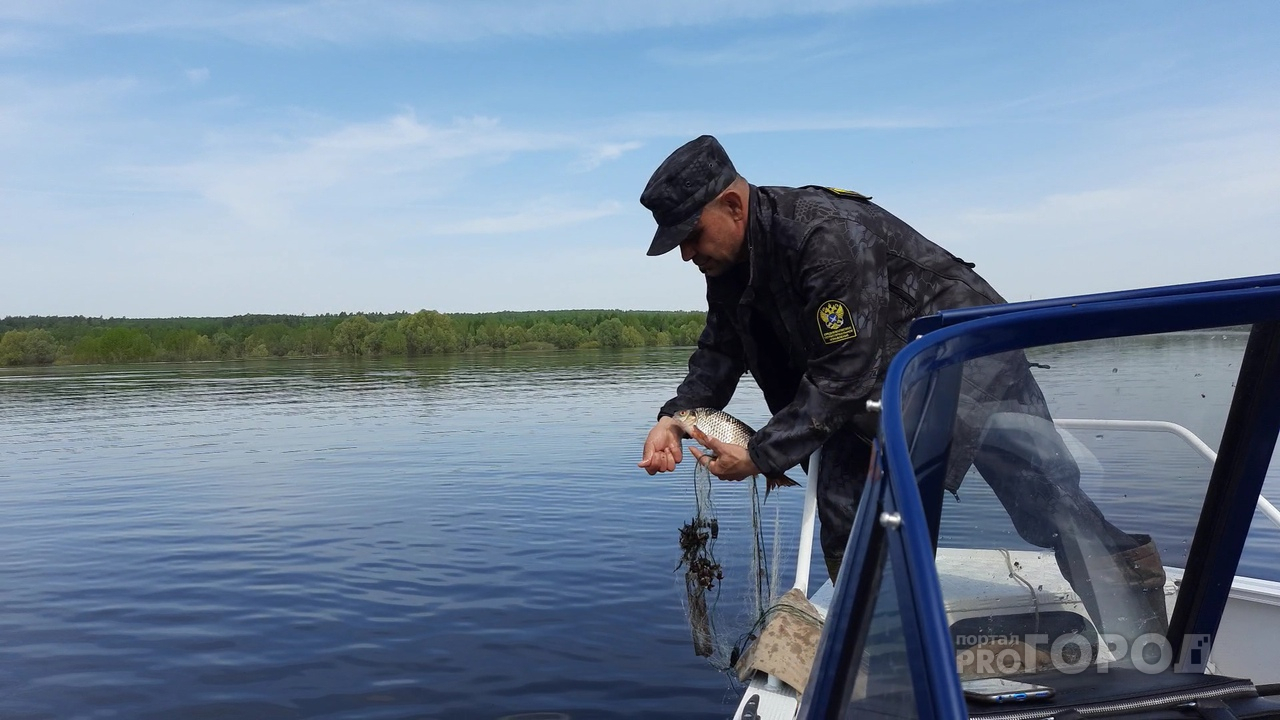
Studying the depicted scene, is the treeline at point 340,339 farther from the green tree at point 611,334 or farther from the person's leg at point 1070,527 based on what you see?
the person's leg at point 1070,527

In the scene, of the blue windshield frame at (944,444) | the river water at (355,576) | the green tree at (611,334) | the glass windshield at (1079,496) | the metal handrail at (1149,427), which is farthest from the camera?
the green tree at (611,334)

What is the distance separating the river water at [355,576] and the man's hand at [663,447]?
2.12 m

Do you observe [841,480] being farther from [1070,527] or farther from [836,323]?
[1070,527]

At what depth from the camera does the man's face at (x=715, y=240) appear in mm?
3887

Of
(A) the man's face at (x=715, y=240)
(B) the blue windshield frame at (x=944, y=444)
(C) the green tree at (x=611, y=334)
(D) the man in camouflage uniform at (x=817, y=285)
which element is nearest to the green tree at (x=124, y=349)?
(C) the green tree at (x=611, y=334)

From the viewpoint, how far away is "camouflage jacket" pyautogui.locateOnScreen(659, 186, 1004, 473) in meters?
3.58

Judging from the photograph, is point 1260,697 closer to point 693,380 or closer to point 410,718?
point 693,380

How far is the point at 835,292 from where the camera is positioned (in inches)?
141

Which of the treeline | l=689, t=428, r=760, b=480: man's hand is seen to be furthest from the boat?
the treeline

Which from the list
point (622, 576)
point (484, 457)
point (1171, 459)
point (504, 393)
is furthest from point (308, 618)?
point (504, 393)

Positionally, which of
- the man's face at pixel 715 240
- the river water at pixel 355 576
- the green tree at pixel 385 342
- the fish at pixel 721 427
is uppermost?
the green tree at pixel 385 342

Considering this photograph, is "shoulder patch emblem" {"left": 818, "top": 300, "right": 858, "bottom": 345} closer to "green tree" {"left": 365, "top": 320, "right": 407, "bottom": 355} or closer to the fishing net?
the fishing net

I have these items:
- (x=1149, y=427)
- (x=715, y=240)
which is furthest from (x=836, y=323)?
(x=1149, y=427)

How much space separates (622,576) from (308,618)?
11.2ft
